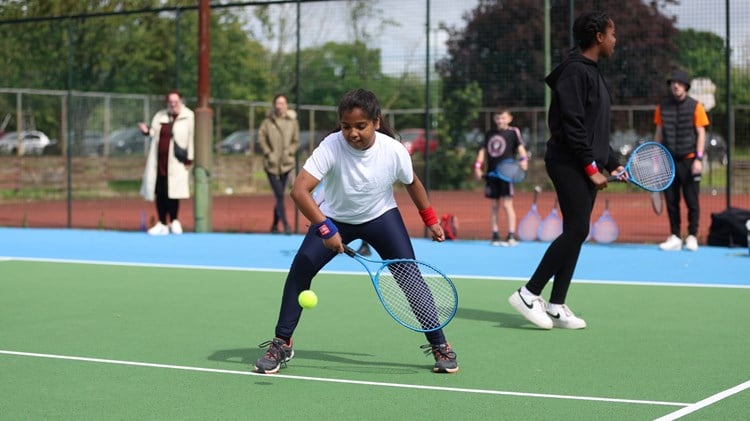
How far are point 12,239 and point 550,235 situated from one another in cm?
699

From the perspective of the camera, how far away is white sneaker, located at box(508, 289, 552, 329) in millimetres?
7980

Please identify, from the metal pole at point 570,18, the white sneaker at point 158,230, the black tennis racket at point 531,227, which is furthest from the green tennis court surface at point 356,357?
the white sneaker at point 158,230

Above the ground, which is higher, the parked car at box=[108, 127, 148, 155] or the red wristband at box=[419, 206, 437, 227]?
the parked car at box=[108, 127, 148, 155]

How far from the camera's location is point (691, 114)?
43.8 feet

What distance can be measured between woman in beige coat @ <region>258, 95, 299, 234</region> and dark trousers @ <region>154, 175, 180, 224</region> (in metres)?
1.35

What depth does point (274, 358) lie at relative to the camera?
21.2ft

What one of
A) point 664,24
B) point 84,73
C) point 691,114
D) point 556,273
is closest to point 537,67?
point 664,24

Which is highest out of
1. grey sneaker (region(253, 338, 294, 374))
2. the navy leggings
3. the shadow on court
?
the navy leggings

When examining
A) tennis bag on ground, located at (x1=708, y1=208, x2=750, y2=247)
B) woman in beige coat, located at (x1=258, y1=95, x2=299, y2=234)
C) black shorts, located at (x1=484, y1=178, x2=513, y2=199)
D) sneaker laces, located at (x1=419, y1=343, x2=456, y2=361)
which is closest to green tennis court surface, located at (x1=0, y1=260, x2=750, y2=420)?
sneaker laces, located at (x1=419, y1=343, x2=456, y2=361)

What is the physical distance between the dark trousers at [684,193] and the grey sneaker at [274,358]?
26.1 feet

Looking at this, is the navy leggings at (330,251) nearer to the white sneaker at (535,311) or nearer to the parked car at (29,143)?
the white sneaker at (535,311)

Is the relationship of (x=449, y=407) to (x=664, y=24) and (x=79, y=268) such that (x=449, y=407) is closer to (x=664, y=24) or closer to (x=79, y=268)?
(x=79, y=268)

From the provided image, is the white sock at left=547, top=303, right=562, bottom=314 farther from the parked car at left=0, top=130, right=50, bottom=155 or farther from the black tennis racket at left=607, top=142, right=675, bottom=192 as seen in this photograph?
the parked car at left=0, top=130, right=50, bottom=155

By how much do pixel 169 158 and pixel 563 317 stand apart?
9197mm
